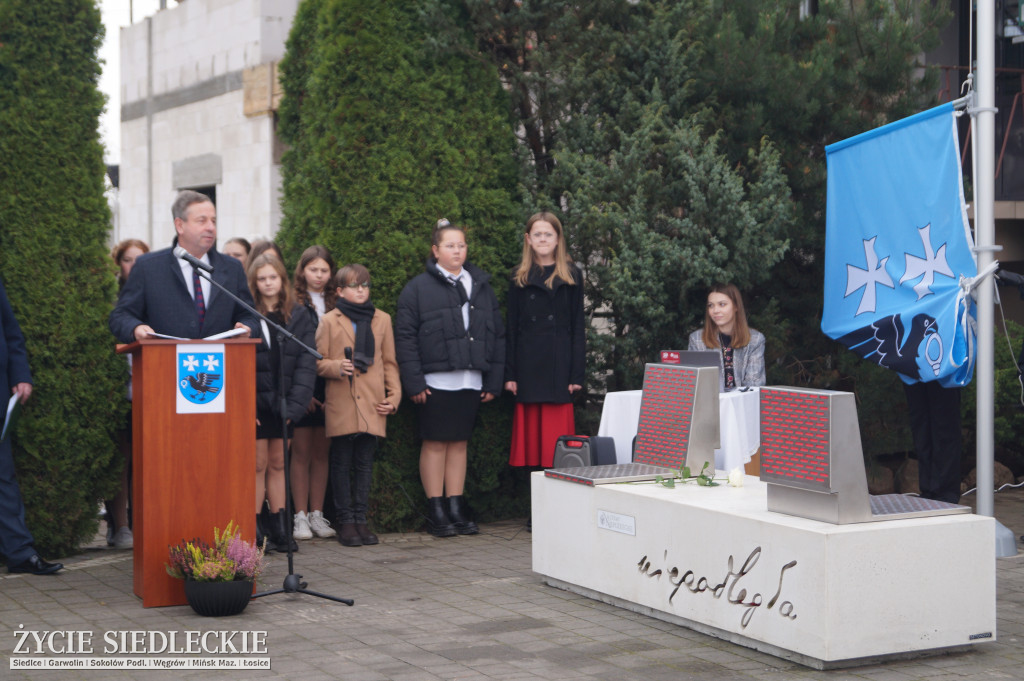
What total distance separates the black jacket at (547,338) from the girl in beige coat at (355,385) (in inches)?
35.8

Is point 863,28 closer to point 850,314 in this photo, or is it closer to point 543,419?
point 850,314

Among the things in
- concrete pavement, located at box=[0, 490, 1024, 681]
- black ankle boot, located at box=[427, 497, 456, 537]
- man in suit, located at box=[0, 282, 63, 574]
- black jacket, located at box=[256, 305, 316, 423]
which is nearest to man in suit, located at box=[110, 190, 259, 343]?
man in suit, located at box=[0, 282, 63, 574]

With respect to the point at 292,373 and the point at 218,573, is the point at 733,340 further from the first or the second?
the point at 218,573

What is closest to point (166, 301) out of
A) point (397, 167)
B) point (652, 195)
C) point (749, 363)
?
point (397, 167)

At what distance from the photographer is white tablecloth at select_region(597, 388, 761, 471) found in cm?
728

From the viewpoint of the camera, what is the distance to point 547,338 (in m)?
8.39

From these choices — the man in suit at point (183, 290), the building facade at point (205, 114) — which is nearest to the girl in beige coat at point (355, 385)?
the man in suit at point (183, 290)

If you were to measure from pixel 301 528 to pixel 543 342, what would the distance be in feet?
6.73

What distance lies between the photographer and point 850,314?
26.4ft

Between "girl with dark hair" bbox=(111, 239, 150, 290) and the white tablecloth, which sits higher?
Answer: "girl with dark hair" bbox=(111, 239, 150, 290)

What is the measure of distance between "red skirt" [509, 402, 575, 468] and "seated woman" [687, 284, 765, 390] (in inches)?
42.8

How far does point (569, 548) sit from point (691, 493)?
84 cm

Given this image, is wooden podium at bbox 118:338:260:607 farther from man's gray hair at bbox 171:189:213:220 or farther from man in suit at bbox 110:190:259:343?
man's gray hair at bbox 171:189:213:220

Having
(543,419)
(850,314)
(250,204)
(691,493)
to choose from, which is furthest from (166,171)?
(691,493)
